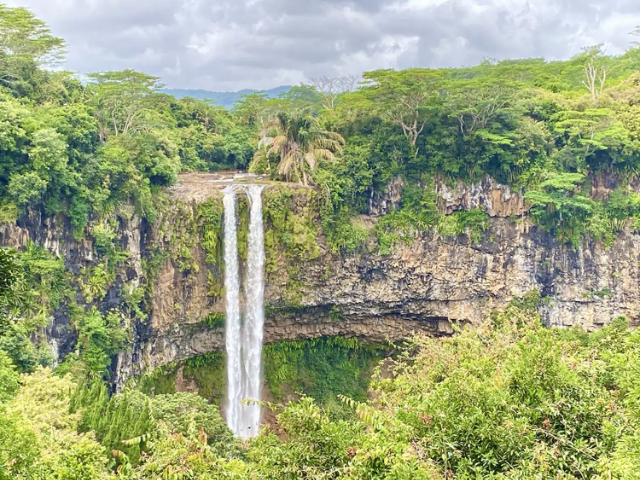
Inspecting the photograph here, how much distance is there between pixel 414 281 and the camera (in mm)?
20203

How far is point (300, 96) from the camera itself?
35.3 meters

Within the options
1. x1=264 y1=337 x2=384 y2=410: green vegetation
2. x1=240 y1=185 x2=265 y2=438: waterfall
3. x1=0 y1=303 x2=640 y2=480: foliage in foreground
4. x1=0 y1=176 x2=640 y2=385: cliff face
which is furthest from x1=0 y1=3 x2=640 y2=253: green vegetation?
x1=0 y1=303 x2=640 y2=480: foliage in foreground

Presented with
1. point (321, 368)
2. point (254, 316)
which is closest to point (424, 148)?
point (254, 316)

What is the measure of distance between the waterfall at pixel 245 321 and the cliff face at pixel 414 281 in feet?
1.52

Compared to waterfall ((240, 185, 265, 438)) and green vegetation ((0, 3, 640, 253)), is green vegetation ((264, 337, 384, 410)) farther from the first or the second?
green vegetation ((0, 3, 640, 253))

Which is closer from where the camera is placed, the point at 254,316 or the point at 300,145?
the point at 254,316

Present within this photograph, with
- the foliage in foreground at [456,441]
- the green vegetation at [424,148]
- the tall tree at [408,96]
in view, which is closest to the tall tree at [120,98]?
the green vegetation at [424,148]

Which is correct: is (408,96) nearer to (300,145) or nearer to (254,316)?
(300,145)

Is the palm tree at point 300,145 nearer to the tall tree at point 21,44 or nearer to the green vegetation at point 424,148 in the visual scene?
the green vegetation at point 424,148

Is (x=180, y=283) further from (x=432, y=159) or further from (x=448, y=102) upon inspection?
(x=448, y=102)

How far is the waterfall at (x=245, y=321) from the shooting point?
18094mm

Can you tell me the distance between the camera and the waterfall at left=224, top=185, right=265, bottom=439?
Result: 18.1m

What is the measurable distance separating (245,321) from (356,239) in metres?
5.02

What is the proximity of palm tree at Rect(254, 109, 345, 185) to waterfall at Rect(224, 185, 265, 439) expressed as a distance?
5.37ft
